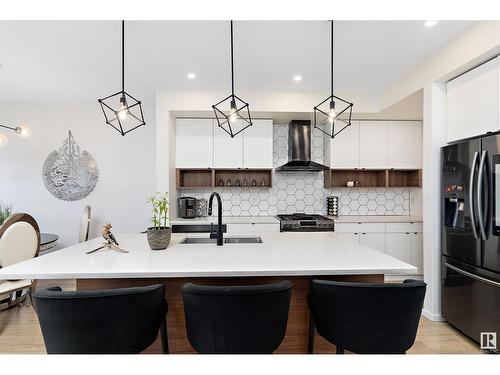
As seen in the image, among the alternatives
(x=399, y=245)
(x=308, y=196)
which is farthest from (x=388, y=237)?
(x=308, y=196)

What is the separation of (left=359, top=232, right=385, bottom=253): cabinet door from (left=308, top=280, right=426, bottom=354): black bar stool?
2.68 metres

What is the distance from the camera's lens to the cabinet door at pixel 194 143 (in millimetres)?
4070

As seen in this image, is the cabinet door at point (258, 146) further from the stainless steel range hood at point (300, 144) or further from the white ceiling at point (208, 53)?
the white ceiling at point (208, 53)

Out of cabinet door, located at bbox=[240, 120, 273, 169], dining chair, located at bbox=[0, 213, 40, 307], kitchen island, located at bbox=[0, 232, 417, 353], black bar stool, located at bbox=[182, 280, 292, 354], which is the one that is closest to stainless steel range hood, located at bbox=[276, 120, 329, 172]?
cabinet door, located at bbox=[240, 120, 273, 169]

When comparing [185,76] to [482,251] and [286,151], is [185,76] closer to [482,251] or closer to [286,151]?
[286,151]

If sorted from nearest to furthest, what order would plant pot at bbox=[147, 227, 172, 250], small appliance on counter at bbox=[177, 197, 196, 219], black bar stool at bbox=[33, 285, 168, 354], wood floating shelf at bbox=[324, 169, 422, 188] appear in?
1. black bar stool at bbox=[33, 285, 168, 354]
2. plant pot at bbox=[147, 227, 172, 250]
3. small appliance on counter at bbox=[177, 197, 196, 219]
4. wood floating shelf at bbox=[324, 169, 422, 188]

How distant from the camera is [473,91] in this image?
2447 millimetres

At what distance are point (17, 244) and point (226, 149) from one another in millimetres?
2493

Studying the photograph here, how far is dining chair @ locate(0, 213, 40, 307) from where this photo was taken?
2693 millimetres

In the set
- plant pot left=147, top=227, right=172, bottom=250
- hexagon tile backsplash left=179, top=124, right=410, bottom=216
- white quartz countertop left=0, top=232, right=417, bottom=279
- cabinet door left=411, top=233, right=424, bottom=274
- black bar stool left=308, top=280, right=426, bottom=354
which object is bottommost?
cabinet door left=411, top=233, right=424, bottom=274

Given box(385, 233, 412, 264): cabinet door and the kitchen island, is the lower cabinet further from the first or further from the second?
the kitchen island

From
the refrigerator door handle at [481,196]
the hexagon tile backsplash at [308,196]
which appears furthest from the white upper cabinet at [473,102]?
the hexagon tile backsplash at [308,196]
